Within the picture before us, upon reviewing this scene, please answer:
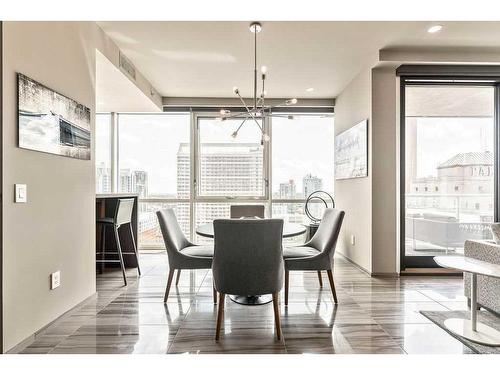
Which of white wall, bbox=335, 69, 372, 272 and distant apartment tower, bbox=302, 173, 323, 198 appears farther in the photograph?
distant apartment tower, bbox=302, 173, 323, 198

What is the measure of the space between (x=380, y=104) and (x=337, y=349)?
2.86m

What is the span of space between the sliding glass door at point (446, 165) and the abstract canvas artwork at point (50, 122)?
Answer: 362 cm

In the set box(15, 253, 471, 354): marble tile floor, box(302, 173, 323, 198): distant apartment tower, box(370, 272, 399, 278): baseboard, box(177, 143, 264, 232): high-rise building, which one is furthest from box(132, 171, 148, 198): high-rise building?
box(370, 272, 399, 278): baseboard

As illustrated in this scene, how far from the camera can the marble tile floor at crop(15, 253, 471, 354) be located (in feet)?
6.63

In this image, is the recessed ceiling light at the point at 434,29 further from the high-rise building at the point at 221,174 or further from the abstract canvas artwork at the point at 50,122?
the abstract canvas artwork at the point at 50,122

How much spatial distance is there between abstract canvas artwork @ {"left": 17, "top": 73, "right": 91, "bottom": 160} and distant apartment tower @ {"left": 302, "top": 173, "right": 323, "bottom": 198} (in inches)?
144

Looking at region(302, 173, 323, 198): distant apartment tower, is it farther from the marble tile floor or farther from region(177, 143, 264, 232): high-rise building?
the marble tile floor

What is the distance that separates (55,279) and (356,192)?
3.57 meters

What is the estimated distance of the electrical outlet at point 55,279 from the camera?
2236mm

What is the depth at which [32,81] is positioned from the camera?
2.01 m

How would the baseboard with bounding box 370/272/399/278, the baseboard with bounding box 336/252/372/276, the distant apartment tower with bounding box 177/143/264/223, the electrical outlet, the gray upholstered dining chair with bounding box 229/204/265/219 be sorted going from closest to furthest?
1. the electrical outlet
2. the baseboard with bounding box 370/272/399/278
3. the baseboard with bounding box 336/252/372/276
4. the gray upholstered dining chair with bounding box 229/204/265/219
5. the distant apartment tower with bounding box 177/143/264/223

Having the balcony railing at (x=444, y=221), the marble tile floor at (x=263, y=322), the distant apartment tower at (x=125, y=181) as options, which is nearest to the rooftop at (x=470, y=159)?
the balcony railing at (x=444, y=221)
